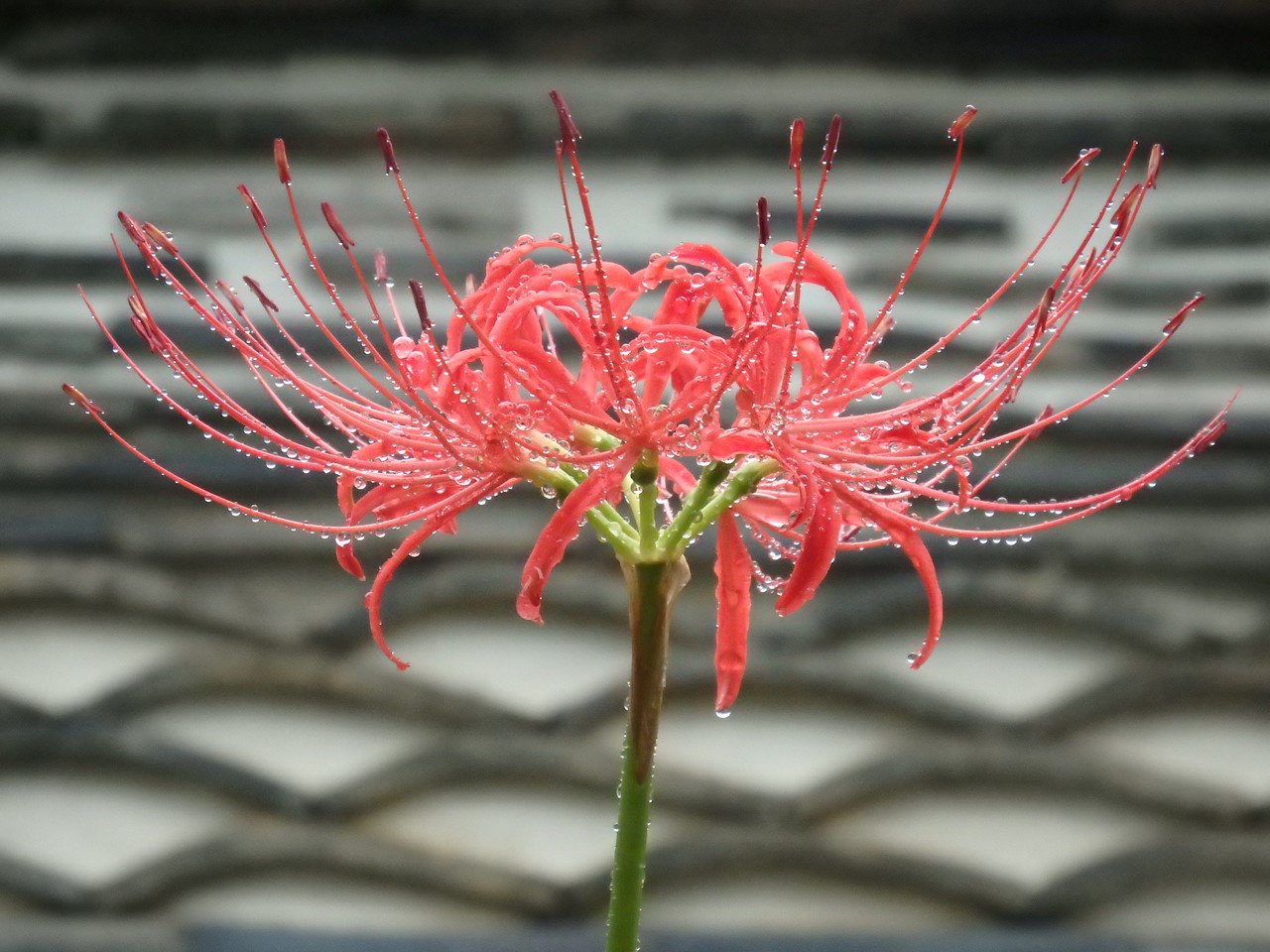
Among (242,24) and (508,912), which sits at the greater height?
(242,24)

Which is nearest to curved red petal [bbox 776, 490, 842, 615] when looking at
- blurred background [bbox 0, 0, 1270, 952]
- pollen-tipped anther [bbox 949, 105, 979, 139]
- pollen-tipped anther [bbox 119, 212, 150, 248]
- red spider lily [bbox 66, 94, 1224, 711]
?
red spider lily [bbox 66, 94, 1224, 711]

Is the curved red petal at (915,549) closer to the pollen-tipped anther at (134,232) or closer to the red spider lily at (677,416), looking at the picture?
the red spider lily at (677,416)

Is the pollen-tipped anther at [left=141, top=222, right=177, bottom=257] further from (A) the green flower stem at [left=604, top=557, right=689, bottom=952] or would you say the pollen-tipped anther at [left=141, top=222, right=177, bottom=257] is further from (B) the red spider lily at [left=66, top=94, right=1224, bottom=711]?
(A) the green flower stem at [left=604, top=557, right=689, bottom=952]

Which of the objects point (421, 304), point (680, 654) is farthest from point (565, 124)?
point (680, 654)

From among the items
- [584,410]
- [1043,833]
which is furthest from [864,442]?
[1043,833]

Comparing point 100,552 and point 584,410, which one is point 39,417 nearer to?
point 100,552
